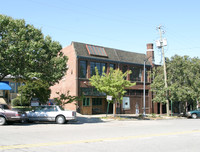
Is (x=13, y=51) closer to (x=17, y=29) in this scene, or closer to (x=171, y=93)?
(x=17, y=29)

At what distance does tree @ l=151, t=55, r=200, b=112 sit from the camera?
2945 centimetres

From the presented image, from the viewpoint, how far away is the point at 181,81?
99.5 ft

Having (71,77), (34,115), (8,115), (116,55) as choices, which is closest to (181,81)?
(116,55)

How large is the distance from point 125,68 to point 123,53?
243cm

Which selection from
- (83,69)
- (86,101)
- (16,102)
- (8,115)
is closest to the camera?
(8,115)

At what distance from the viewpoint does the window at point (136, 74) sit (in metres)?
35.0

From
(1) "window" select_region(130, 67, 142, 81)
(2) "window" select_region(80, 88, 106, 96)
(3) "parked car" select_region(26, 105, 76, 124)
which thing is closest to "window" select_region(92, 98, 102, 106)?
(2) "window" select_region(80, 88, 106, 96)

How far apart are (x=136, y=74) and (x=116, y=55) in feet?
14.7

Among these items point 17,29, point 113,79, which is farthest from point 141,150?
point 113,79

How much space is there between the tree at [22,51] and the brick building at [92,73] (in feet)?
28.2

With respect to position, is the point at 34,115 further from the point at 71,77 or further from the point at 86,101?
the point at 71,77

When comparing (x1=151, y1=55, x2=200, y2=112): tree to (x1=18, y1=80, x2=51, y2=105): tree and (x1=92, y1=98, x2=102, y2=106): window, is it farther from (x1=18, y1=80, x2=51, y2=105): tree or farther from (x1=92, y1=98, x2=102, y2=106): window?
(x1=18, y1=80, x2=51, y2=105): tree

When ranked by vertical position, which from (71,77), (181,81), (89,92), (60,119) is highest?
(71,77)

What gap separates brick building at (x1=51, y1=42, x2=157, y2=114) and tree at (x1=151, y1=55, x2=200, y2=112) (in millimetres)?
4322
